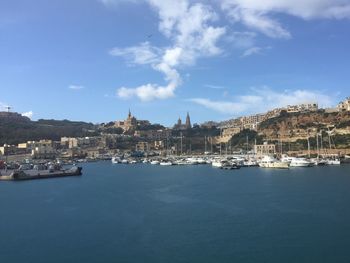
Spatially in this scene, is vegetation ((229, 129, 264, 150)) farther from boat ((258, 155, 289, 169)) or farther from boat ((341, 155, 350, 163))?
boat ((258, 155, 289, 169))

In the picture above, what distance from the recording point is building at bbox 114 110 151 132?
171000 mm

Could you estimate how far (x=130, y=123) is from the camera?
17300cm

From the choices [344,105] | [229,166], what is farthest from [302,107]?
[229,166]

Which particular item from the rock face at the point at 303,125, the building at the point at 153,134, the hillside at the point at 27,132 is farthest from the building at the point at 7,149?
the rock face at the point at 303,125

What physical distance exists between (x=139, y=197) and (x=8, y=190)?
14614 millimetres

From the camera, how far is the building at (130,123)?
171000mm

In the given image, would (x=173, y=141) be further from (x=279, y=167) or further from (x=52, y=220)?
(x=52, y=220)

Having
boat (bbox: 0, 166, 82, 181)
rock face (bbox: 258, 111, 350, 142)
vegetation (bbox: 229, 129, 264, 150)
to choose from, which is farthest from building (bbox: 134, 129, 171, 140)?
boat (bbox: 0, 166, 82, 181)

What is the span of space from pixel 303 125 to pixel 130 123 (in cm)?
8752

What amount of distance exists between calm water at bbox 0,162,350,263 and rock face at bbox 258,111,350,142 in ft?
174

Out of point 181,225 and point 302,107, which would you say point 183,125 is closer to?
point 302,107

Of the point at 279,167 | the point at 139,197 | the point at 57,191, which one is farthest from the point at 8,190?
the point at 279,167

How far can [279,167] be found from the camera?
61938mm

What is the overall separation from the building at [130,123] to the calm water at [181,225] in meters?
133
